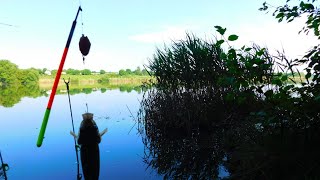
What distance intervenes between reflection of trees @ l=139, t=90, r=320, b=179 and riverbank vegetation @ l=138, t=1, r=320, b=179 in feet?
0.05

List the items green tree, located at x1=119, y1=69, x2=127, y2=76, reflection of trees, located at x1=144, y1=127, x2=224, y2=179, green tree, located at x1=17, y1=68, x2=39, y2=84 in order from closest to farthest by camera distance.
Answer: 1. reflection of trees, located at x1=144, y1=127, x2=224, y2=179
2. green tree, located at x1=17, y1=68, x2=39, y2=84
3. green tree, located at x1=119, y1=69, x2=127, y2=76

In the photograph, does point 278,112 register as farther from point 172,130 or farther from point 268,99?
point 172,130

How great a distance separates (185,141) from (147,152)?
1.75 metres

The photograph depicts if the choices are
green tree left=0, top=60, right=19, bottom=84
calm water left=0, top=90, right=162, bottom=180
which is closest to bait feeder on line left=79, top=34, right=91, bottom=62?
calm water left=0, top=90, right=162, bottom=180

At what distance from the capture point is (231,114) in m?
14.1

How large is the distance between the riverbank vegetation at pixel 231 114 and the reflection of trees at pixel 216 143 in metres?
0.01

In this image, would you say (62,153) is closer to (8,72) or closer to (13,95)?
(13,95)

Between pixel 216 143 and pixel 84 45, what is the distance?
866 centimetres

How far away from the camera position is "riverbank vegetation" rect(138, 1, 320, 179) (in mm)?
4523

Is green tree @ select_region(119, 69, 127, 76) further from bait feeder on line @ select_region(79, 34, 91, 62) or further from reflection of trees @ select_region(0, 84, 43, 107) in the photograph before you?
bait feeder on line @ select_region(79, 34, 91, 62)


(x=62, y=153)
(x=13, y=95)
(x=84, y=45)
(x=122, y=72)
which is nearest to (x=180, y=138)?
(x=62, y=153)

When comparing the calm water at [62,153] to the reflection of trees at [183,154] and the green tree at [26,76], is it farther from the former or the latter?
the green tree at [26,76]

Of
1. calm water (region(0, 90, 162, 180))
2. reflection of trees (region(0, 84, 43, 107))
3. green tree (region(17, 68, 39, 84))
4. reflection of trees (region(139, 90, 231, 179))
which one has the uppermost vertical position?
green tree (region(17, 68, 39, 84))

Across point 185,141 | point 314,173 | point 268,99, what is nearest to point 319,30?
point 268,99
